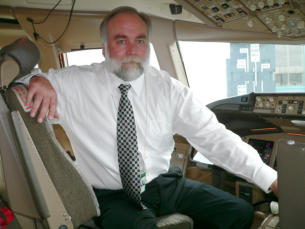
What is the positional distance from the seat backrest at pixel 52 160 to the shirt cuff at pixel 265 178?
31.0 inches

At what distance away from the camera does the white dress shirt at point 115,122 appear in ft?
5.28

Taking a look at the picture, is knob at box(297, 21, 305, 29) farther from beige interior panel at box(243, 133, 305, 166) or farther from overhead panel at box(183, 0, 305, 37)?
beige interior panel at box(243, 133, 305, 166)

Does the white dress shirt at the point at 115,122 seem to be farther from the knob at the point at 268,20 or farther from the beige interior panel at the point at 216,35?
the beige interior panel at the point at 216,35

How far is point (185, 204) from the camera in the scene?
1595mm

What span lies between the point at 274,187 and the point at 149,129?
0.74 metres

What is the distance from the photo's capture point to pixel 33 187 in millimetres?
1032

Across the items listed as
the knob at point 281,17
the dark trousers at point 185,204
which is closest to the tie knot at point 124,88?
the dark trousers at point 185,204

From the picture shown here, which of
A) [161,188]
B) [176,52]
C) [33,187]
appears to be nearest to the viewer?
[33,187]

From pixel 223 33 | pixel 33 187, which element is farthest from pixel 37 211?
pixel 223 33

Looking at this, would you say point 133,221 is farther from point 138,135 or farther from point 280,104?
point 280,104

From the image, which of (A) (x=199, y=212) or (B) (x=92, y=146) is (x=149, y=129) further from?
(A) (x=199, y=212)

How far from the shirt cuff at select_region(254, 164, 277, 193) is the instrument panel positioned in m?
0.67

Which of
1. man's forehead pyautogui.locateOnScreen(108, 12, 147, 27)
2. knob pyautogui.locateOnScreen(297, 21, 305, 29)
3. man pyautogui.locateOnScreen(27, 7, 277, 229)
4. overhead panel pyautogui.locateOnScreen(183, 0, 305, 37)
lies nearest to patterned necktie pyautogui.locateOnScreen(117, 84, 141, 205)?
man pyautogui.locateOnScreen(27, 7, 277, 229)

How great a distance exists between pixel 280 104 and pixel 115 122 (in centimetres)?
118
